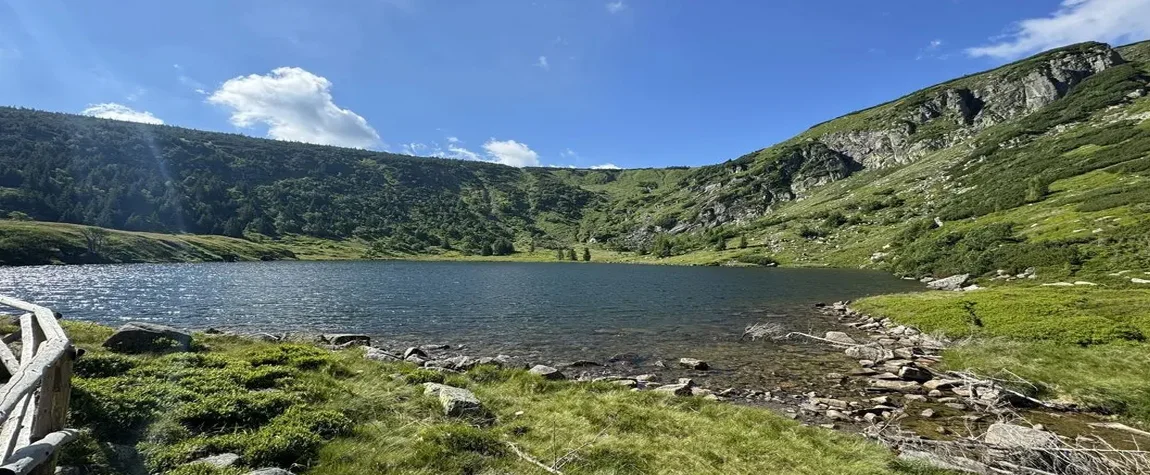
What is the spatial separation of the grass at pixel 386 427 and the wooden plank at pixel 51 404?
1.46 meters

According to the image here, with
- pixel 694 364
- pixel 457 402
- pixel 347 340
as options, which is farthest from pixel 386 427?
pixel 347 340

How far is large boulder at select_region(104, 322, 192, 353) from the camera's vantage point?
18688mm

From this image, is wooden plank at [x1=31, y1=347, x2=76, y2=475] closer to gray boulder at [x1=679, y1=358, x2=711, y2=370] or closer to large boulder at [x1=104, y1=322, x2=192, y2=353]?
large boulder at [x1=104, y1=322, x2=192, y2=353]

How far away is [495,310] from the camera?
55.3m

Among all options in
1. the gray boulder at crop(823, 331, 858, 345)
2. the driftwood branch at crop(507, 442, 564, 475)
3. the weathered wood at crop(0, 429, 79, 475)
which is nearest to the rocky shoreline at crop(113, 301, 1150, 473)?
the gray boulder at crop(823, 331, 858, 345)

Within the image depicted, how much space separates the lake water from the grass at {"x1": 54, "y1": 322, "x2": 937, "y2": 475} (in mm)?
13804

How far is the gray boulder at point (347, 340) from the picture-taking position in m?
33.8

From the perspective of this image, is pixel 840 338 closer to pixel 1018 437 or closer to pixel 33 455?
pixel 1018 437

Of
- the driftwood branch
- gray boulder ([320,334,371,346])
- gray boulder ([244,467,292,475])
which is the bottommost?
gray boulder ([320,334,371,346])

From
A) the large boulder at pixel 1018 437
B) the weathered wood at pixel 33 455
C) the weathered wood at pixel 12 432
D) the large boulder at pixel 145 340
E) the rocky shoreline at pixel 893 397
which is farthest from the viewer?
the large boulder at pixel 145 340

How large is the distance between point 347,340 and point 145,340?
52.7 ft

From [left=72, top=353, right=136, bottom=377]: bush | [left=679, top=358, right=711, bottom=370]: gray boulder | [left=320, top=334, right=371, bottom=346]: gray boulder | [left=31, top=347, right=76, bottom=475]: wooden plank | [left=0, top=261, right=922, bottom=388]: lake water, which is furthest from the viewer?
[left=0, top=261, right=922, bottom=388]: lake water

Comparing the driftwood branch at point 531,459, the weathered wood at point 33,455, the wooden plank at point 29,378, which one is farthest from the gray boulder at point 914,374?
the wooden plank at point 29,378

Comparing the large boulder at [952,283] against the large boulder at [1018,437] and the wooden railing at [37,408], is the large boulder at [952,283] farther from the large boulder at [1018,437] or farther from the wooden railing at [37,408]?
the wooden railing at [37,408]
